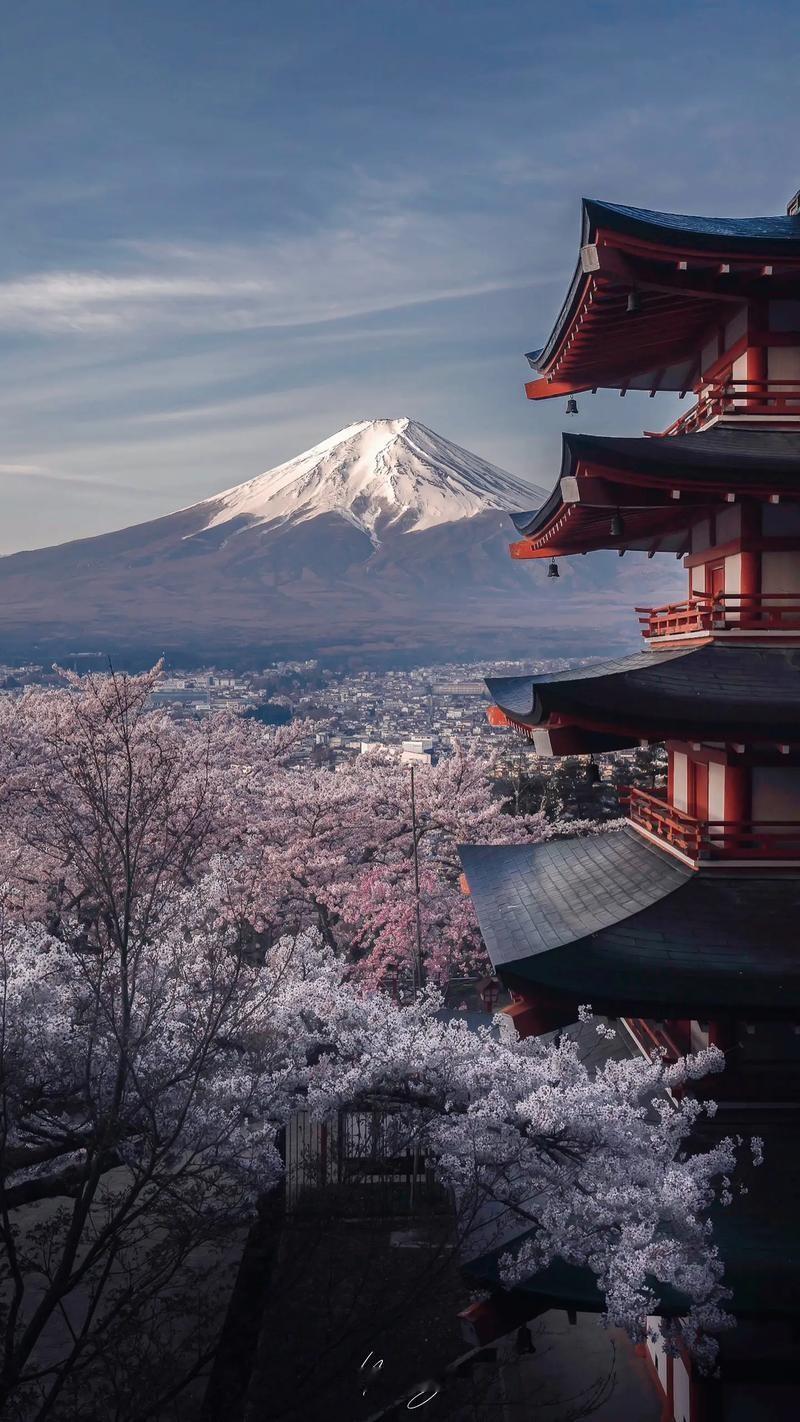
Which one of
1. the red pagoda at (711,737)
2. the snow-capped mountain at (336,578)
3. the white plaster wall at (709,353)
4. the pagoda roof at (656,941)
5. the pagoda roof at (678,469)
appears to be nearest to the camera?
the pagoda roof at (656,941)

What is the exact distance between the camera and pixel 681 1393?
8.66m

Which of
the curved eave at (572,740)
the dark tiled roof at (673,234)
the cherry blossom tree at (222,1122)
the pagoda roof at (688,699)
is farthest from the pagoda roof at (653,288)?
the cherry blossom tree at (222,1122)

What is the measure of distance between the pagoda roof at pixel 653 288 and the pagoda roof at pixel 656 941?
16.6 feet

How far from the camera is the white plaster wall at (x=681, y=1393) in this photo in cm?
839

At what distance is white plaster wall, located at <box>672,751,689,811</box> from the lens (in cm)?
1060

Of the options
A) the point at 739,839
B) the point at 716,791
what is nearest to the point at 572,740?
the point at 716,791

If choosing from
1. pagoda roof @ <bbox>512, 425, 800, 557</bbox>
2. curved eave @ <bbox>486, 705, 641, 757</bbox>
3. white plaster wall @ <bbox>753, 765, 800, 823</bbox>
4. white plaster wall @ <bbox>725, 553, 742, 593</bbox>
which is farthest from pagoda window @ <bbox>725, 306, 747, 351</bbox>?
white plaster wall @ <bbox>753, 765, 800, 823</bbox>

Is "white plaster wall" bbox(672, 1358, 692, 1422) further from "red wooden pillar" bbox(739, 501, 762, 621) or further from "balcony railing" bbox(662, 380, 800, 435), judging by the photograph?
"balcony railing" bbox(662, 380, 800, 435)

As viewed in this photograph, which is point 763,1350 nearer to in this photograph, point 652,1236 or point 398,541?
point 652,1236

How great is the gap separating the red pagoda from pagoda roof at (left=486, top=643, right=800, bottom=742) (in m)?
0.02

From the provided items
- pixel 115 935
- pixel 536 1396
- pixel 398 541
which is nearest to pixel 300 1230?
pixel 536 1396

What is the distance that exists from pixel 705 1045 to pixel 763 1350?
229 cm

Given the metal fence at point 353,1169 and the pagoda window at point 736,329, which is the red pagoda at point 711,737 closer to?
the pagoda window at point 736,329

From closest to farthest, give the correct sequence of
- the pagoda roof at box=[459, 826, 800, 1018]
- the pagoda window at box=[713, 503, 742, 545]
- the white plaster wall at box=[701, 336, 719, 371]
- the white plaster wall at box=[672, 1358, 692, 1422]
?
the pagoda roof at box=[459, 826, 800, 1018]
the white plaster wall at box=[672, 1358, 692, 1422]
the pagoda window at box=[713, 503, 742, 545]
the white plaster wall at box=[701, 336, 719, 371]
